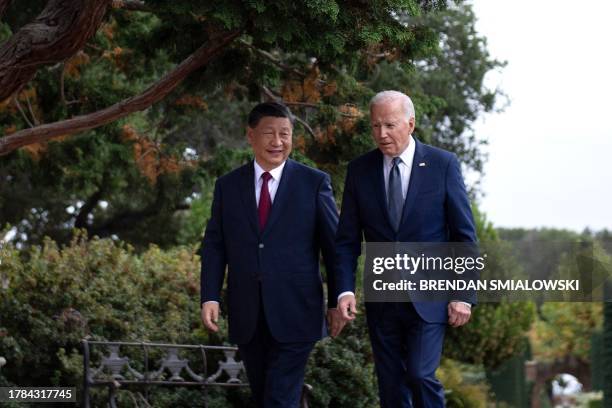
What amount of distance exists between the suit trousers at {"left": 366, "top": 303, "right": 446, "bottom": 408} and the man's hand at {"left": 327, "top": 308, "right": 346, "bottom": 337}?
0.87 feet

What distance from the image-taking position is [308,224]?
248 inches

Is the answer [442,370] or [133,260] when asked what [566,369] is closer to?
[442,370]

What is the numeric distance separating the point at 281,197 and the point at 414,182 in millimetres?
A: 796

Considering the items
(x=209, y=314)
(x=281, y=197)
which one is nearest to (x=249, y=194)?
(x=281, y=197)

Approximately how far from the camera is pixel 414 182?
5.93 m

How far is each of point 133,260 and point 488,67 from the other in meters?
16.9

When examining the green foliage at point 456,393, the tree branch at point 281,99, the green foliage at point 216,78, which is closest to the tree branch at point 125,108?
the green foliage at point 216,78

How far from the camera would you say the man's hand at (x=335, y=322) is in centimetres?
619

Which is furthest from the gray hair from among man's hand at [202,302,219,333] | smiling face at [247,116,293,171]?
man's hand at [202,302,219,333]

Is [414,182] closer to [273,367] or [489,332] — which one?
[273,367]

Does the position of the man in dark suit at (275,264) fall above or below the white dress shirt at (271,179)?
below

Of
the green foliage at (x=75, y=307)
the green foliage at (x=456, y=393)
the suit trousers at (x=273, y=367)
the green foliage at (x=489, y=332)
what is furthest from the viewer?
the green foliage at (x=489, y=332)

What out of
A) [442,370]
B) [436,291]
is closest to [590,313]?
[442,370]

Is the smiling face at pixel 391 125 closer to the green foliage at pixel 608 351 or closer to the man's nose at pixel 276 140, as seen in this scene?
the man's nose at pixel 276 140
